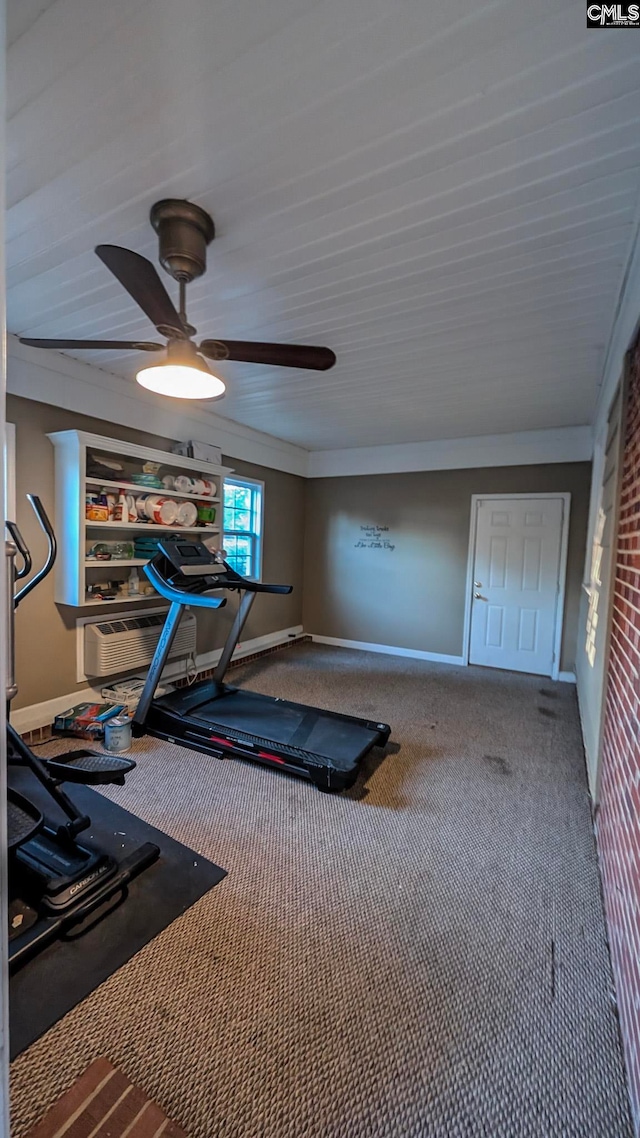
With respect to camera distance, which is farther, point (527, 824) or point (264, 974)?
point (527, 824)

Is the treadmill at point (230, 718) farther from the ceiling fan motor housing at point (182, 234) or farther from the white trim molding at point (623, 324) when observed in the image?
the white trim molding at point (623, 324)

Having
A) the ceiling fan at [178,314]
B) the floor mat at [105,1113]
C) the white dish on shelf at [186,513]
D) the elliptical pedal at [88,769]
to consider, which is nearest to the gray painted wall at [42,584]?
the white dish on shelf at [186,513]

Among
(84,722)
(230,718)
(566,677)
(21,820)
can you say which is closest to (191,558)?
(230,718)

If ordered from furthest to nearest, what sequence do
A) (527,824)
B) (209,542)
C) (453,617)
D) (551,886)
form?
(453,617) < (209,542) < (527,824) < (551,886)

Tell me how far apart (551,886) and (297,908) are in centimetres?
111

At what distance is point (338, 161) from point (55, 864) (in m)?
2.87

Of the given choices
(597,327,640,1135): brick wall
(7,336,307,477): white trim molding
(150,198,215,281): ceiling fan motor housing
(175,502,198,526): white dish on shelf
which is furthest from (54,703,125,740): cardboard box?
(597,327,640,1135): brick wall

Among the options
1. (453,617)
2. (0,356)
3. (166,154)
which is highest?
(166,154)

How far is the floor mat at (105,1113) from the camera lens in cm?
109

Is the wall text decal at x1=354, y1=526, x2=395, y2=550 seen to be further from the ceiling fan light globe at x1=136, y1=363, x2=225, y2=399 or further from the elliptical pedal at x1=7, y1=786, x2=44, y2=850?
the elliptical pedal at x1=7, y1=786, x2=44, y2=850

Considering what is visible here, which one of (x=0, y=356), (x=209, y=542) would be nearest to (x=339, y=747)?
(x=209, y=542)

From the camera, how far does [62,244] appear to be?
1955mm

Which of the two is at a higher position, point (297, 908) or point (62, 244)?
point (62, 244)

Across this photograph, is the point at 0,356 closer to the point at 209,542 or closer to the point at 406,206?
the point at 406,206
